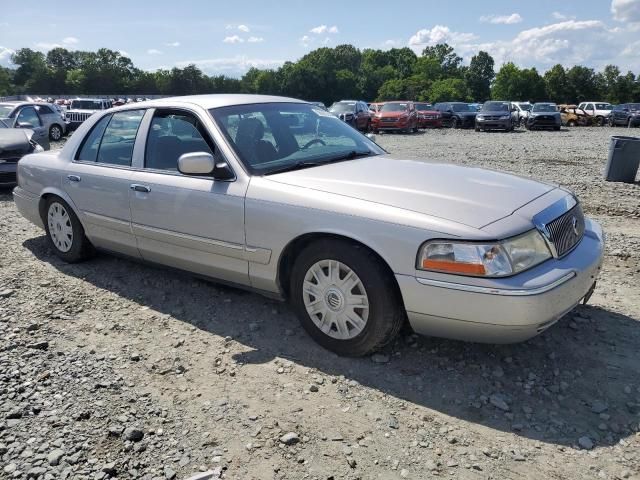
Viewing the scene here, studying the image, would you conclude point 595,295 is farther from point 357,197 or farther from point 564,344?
point 357,197

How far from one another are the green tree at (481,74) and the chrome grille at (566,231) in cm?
11593

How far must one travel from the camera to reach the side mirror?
353cm

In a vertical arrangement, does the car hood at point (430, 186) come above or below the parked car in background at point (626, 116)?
above

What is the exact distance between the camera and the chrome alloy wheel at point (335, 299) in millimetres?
3217

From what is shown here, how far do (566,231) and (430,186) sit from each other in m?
0.87

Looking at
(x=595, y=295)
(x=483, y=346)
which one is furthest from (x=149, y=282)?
(x=595, y=295)

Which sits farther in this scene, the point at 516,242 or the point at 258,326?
the point at 258,326

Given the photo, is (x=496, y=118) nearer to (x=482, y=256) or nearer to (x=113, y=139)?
(x=113, y=139)

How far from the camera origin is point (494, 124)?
29.8m

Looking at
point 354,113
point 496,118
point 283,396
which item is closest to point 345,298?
point 283,396

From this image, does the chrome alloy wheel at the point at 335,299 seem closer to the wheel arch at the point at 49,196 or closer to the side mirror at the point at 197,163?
the side mirror at the point at 197,163

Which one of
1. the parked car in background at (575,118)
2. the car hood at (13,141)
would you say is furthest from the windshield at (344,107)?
the car hood at (13,141)

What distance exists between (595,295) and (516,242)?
6.13 ft

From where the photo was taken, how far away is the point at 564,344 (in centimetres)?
349
